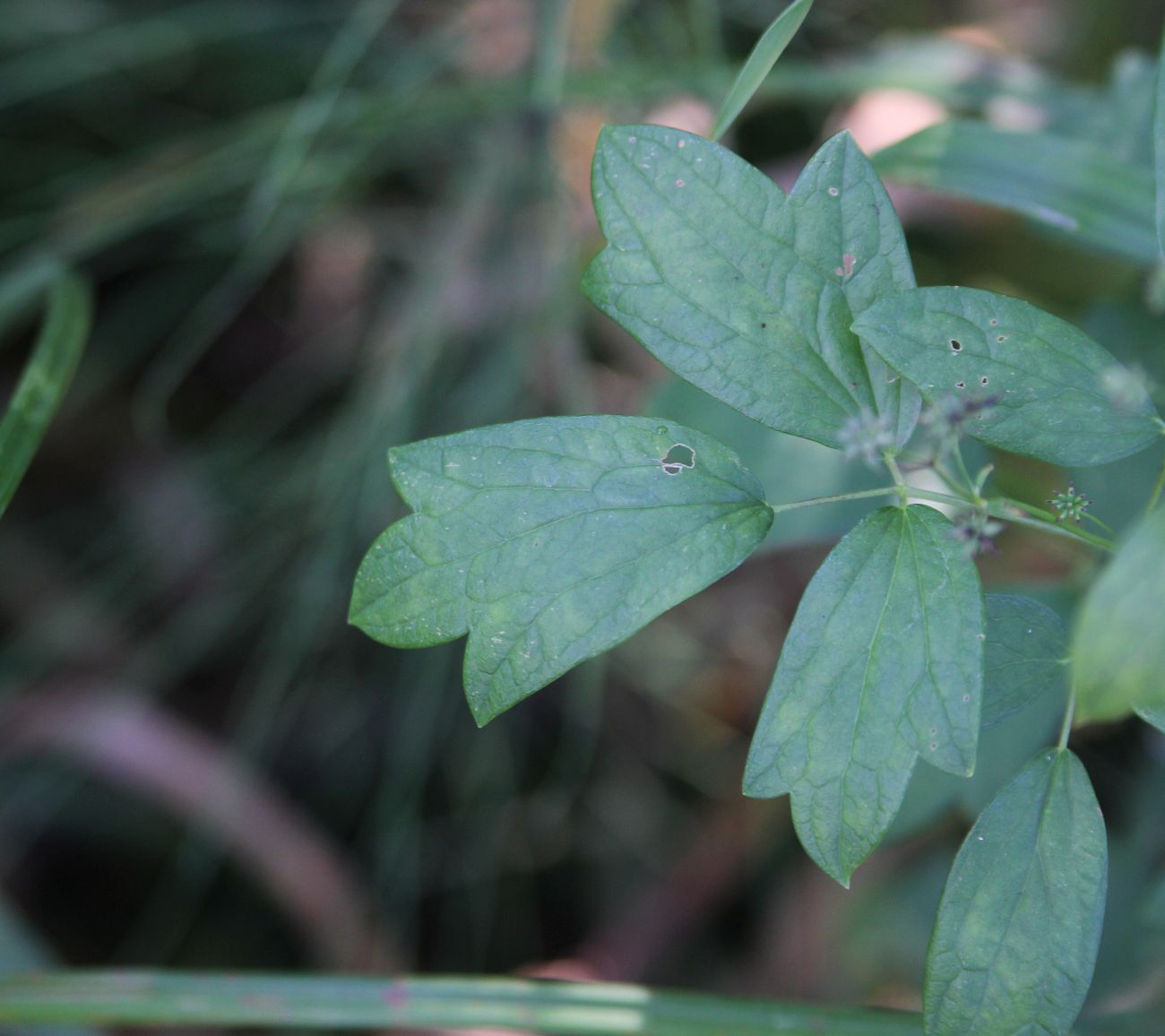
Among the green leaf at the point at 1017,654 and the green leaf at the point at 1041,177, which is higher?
the green leaf at the point at 1041,177

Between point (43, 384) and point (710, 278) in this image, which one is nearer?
point (710, 278)

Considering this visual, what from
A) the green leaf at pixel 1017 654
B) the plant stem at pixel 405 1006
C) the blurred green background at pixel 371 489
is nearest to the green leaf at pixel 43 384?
the blurred green background at pixel 371 489

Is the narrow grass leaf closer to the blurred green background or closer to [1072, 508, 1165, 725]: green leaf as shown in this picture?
[1072, 508, 1165, 725]: green leaf

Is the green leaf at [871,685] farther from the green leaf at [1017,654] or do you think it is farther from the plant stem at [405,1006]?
the plant stem at [405,1006]

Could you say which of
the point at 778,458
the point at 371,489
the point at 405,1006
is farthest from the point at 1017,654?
the point at 371,489

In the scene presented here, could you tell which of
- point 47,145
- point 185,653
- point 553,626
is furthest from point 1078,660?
point 47,145

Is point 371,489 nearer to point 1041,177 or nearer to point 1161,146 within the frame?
point 1041,177
